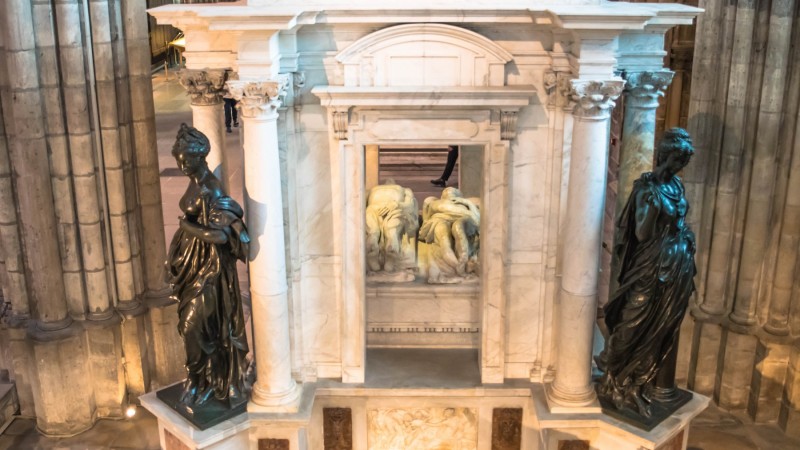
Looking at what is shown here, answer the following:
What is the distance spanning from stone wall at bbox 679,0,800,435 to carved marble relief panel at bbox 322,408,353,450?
10.9 feet

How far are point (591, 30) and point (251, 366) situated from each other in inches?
146

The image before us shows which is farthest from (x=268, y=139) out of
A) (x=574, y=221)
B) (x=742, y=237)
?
(x=742, y=237)

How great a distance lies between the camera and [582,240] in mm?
6719

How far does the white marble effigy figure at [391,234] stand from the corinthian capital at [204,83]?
6.27 ft

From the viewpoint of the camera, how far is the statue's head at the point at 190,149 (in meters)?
6.40


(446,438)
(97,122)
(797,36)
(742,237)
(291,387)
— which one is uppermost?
(797,36)

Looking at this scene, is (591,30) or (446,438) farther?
(446,438)

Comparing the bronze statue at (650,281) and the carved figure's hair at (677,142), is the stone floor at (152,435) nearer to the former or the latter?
the bronze statue at (650,281)

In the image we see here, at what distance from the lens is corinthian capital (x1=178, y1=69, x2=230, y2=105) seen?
6.66 m

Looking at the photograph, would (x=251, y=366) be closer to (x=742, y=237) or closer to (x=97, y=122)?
(x=97, y=122)

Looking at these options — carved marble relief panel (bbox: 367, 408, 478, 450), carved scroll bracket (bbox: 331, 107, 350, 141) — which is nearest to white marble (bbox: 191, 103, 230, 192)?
carved scroll bracket (bbox: 331, 107, 350, 141)

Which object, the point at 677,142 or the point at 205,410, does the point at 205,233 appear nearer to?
the point at 205,410

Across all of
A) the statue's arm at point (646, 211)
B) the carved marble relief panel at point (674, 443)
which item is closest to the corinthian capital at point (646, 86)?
the statue's arm at point (646, 211)

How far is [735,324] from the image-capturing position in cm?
848
